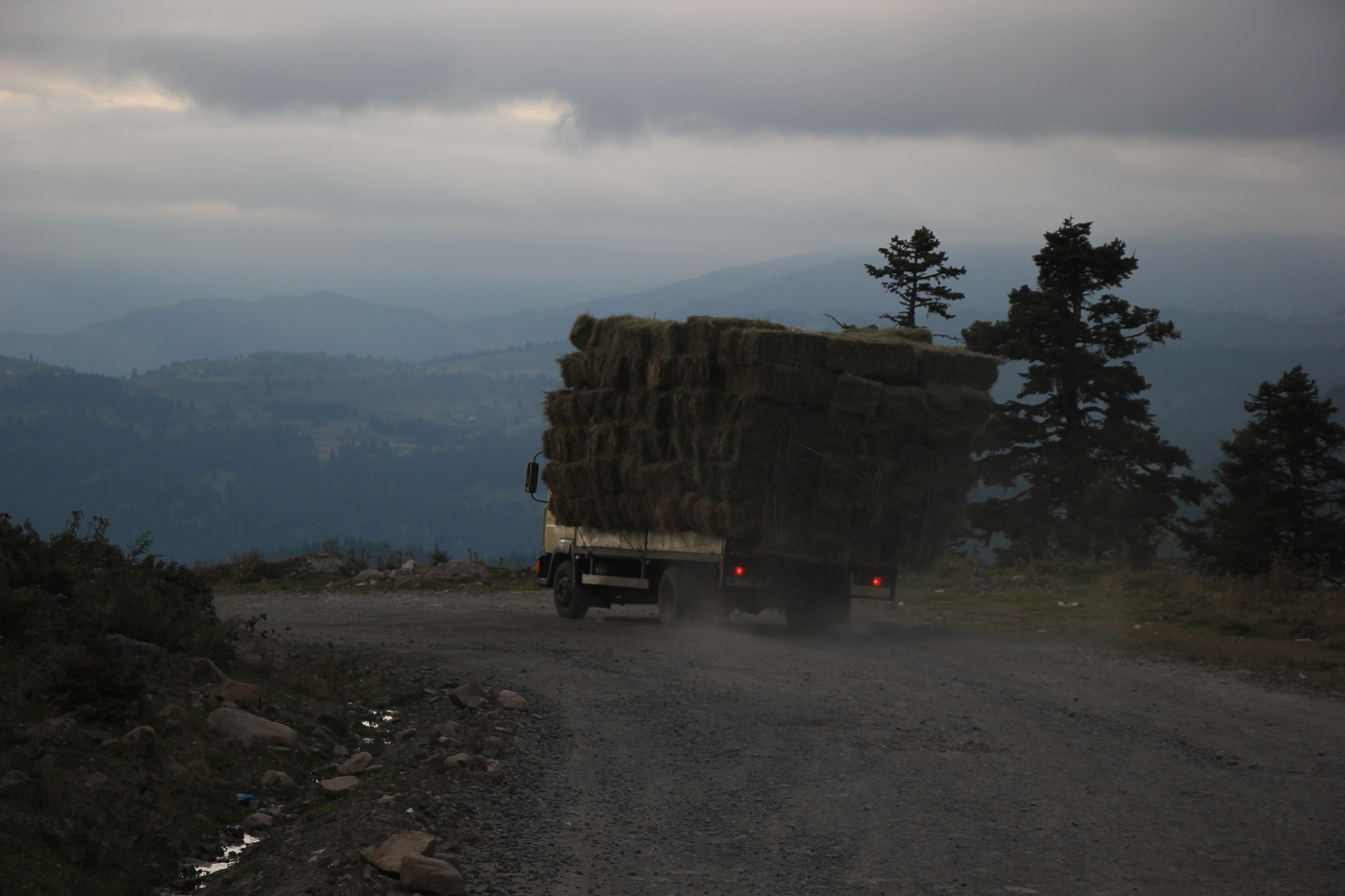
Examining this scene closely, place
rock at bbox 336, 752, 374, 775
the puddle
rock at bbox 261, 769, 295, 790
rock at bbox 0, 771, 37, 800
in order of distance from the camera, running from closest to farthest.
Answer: rock at bbox 0, 771, 37, 800
the puddle
rock at bbox 261, 769, 295, 790
rock at bbox 336, 752, 374, 775

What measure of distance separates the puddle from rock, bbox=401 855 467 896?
1.57 meters

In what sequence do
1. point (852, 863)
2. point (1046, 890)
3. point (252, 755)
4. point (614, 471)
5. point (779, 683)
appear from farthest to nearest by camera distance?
point (614, 471) < point (779, 683) < point (252, 755) < point (852, 863) < point (1046, 890)

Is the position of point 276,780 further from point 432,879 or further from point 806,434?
point 806,434

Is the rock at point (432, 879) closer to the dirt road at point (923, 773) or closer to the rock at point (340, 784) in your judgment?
the dirt road at point (923, 773)

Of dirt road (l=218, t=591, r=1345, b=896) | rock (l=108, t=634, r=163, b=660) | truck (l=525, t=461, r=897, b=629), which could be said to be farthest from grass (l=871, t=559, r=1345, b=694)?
rock (l=108, t=634, r=163, b=660)

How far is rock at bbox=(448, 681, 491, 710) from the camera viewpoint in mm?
10562

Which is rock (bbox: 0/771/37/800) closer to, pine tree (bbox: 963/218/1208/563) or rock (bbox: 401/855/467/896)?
rock (bbox: 401/855/467/896)

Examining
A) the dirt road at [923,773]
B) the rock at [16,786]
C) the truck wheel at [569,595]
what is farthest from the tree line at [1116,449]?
the rock at [16,786]

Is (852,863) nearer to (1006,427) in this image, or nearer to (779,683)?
(779,683)

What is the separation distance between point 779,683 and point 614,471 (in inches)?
277

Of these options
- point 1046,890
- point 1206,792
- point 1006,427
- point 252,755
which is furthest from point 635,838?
point 1006,427

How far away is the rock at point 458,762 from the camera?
799 centimetres

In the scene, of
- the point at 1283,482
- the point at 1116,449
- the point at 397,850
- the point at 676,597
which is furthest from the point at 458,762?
the point at 1283,482

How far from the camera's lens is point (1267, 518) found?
32.3 m
